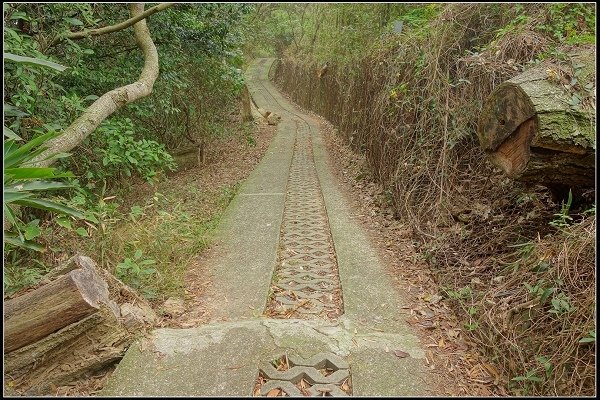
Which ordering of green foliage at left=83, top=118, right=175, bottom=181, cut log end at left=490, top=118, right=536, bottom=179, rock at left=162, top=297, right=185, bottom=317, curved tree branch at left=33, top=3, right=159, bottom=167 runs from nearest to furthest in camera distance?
cut log end at left=490, top=118, right=536, bottom=179
rock at left=162, top=297, right=185, bottom=317
curved tree branch at left=33, top=3, right=159, bottom=167
green foliage at left=83, top=118, right=175, bottom=181

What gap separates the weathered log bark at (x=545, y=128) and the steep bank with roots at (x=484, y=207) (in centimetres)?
23

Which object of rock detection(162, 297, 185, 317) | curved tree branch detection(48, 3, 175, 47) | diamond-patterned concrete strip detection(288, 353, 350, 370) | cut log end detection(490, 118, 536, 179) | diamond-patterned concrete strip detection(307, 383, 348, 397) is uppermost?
curved tree branch detection(48, 3, 175, 47)

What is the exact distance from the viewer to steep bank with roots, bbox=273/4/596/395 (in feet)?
7.78

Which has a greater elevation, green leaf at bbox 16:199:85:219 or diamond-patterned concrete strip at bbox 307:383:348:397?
green leaf at bbox 16:199:85:219

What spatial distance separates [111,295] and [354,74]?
819 centimetres

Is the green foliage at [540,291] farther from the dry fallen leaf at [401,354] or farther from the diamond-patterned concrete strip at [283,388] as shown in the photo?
the diamond-patterned concrete strip at [283,388]

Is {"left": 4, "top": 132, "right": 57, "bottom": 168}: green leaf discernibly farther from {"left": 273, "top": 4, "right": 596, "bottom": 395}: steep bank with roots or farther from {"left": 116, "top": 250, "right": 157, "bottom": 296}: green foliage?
{"left": 273, "top": 4, "right": 596, "bottom": 395}: steep bank with roots

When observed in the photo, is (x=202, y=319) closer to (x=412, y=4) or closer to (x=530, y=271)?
(x=530, y=271)

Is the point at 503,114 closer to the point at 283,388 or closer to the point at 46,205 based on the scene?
the point at 283,388

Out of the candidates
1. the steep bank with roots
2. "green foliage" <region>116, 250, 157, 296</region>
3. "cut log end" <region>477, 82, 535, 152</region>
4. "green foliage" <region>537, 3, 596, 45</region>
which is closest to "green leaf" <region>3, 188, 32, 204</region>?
"green foliage" <region>116, 250, 157, 296</region>

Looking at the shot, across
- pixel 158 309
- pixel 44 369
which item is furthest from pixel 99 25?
pixel 44 369

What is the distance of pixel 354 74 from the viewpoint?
984cm

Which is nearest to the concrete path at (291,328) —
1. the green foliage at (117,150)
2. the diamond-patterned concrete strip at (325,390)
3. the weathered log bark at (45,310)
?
the diamond-patterned concrete strip at (325,390)

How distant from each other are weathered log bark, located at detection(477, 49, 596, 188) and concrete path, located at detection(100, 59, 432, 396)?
144 cm
